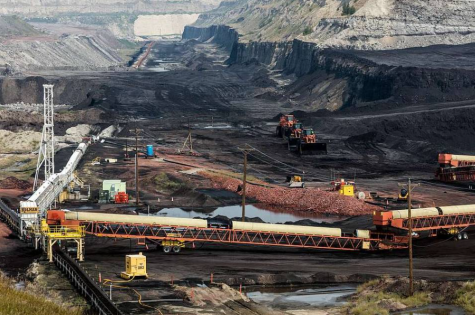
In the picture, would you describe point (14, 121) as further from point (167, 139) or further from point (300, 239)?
point (300, 239)

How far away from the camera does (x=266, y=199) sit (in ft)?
315

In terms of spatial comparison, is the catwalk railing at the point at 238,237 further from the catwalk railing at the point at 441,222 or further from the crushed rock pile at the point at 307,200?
the crushed rock pile at the point at 307,200

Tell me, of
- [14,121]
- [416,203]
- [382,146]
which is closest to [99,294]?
[416,203]

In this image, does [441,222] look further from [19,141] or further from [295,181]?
[19,141]

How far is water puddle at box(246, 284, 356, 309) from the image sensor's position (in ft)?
182

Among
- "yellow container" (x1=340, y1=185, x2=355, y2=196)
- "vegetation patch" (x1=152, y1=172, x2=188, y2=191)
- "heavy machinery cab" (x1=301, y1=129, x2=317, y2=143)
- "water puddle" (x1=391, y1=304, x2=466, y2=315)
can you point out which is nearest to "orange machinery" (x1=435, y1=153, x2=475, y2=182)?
"yellow container" (x1=340, y1=185, x2=355, y2=196)

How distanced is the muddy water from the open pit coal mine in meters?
0.30

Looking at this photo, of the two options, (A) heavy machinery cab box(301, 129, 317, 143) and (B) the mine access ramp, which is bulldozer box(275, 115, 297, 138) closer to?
(A) heavy machinery cab box(301, 129, 317, 143)

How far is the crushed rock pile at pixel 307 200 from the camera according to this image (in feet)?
294

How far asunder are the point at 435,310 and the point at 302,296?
861cm

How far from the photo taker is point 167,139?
488 ft

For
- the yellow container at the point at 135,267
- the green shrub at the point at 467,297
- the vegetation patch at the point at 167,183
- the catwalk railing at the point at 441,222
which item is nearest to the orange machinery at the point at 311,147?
the vegetation patch at the point at 167,183

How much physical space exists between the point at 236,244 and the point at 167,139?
77.1 meters

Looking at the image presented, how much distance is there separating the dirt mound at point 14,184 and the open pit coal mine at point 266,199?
193mm
